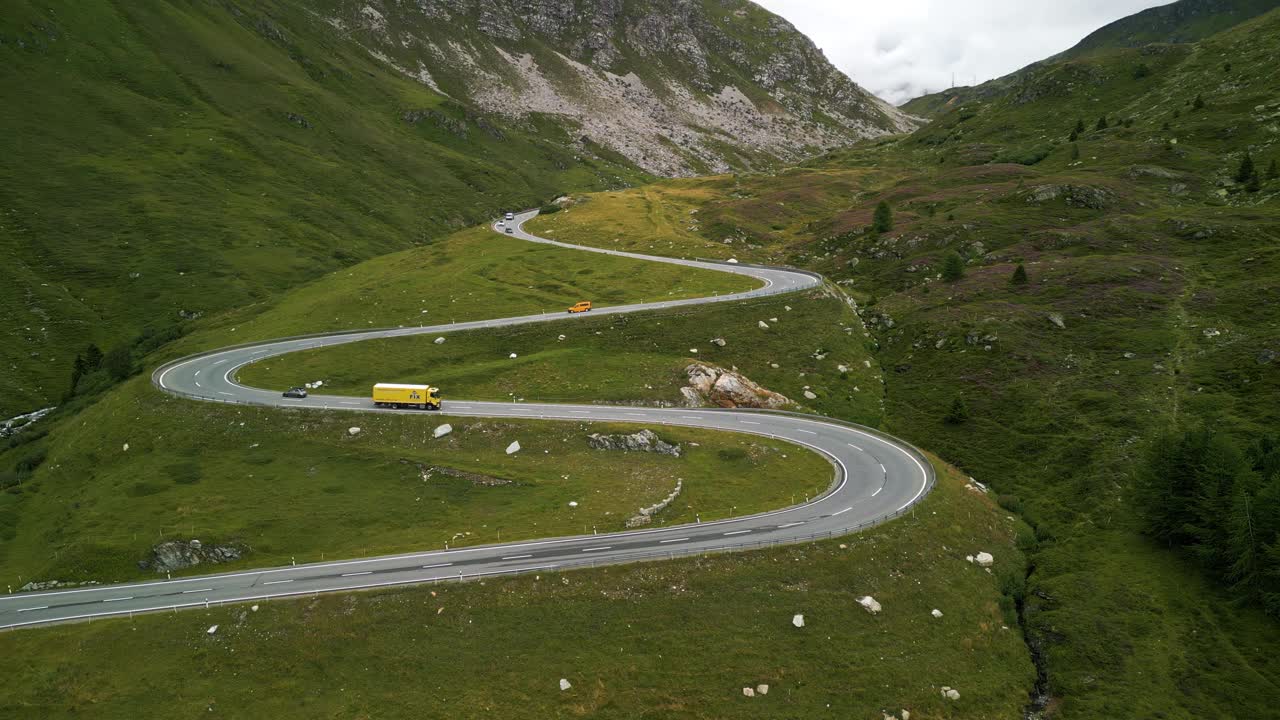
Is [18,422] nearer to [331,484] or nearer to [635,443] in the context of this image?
[331,484]

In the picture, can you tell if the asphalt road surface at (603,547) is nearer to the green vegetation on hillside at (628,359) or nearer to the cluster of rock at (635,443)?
the cluster of rock at (635,443)

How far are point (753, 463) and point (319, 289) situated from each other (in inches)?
3898

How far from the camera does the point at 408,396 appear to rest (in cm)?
6706

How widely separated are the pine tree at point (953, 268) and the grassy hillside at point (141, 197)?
13643 cm

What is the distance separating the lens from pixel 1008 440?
208 feet

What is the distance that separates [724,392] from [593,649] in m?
37.6

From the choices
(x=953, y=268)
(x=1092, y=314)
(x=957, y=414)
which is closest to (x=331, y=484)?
(x=957, y=414)

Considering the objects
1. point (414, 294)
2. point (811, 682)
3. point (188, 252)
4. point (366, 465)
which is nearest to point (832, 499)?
point (811, 682)

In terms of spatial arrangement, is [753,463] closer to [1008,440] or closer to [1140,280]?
[1008,440]

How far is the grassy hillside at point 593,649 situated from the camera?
1426 inches

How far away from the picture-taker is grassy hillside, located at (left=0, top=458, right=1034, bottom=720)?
36.2 metres

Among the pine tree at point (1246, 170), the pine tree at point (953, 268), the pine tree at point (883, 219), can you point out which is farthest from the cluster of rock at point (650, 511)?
the pine tree at point (1246, 170)

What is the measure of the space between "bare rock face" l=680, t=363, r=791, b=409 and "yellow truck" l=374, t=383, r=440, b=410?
29.4m

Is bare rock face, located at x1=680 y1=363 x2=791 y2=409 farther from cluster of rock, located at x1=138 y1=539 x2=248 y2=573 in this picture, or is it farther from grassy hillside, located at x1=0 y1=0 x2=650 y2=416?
grassy hillside, located at x1=0 y1=0 x2=650 y2=416
